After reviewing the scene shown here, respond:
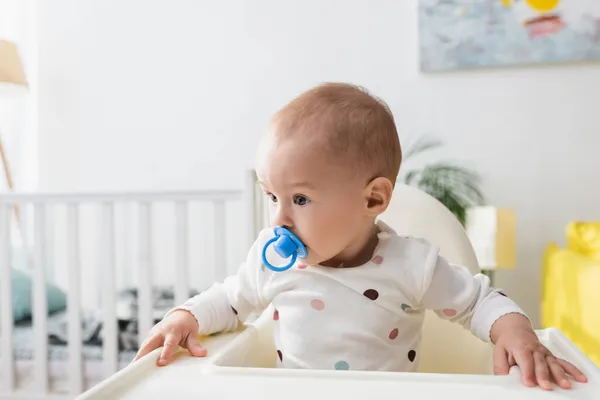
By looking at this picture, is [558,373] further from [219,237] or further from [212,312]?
[219,237]

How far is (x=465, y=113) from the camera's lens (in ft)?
8.23

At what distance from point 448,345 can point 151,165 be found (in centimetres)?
194

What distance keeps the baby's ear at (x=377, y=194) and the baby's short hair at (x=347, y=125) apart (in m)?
0.01

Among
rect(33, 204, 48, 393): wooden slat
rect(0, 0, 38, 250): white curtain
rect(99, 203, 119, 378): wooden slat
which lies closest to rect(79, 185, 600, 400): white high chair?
rect(99, 203, 119, 378): wooden slat

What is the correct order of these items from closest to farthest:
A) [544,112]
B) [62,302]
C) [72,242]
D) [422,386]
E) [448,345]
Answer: [422,386] < [448,345] < [72,242] < [62,302] < [544,112]

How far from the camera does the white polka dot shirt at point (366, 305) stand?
0.84 metres

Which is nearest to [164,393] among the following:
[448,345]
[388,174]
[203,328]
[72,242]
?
[203,328]

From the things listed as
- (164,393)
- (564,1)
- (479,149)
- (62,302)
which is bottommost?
(62,302)

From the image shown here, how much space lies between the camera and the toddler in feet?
2.59

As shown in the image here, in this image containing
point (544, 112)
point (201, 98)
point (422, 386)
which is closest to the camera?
point (422, 386)

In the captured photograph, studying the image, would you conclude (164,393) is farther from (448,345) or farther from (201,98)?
(201,98)

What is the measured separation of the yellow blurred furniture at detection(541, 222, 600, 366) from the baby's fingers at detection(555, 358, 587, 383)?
2.92 ft

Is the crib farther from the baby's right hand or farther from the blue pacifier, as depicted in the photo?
the blue pacifier

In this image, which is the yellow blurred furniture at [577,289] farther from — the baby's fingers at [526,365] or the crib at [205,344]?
the baby's fingers at [526,365]
